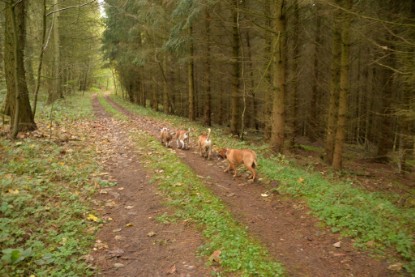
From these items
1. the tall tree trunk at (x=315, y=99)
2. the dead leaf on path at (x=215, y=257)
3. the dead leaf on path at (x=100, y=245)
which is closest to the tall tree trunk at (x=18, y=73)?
the dead leaf on path at (x=100, y=245)

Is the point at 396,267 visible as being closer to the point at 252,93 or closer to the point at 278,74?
the point at 278,74

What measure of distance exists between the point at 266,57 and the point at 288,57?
7.92ft

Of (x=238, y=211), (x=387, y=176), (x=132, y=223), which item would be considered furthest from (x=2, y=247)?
(x=387, y=176)

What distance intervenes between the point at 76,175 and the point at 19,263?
385 cm

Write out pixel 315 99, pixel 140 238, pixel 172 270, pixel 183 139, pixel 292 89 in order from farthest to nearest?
pixel 315 99
pixel 292 89
pixel 183 139
pixel 140 238
pixel 172 270

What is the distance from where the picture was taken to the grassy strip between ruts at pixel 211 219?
14.1 feet

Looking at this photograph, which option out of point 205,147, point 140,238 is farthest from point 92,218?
point 205,147

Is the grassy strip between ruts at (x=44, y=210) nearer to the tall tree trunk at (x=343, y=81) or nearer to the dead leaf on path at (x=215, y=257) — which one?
the dead leaf on path at (x=215, y=257)

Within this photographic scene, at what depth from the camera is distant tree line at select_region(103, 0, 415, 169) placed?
9.57 m

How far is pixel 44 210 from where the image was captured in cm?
558

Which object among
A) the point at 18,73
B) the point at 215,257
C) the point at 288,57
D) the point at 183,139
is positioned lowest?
the point at 215,257

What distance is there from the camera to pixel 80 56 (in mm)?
33469

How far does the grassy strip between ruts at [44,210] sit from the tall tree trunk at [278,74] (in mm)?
6836

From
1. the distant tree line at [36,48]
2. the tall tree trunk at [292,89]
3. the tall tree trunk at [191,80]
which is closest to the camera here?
the distant tree line at [36,48]
